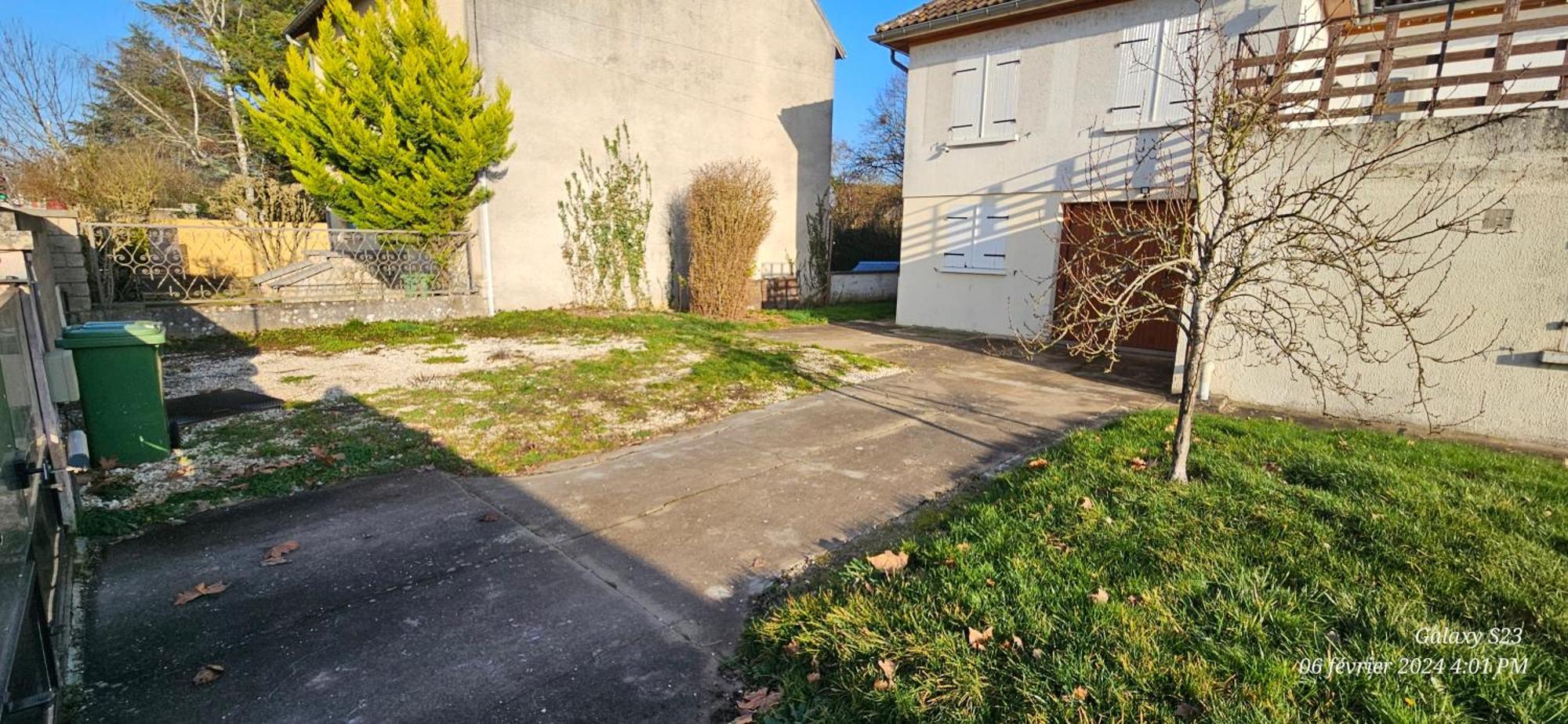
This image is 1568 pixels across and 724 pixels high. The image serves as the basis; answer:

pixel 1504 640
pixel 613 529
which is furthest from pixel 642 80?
pixel 1504 640

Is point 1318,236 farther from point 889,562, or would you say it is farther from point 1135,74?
point 1135,74

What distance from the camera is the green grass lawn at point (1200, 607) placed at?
88.7 inches

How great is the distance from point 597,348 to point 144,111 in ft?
91.6

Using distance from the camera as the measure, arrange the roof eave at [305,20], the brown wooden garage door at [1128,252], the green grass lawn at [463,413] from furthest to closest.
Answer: the roof eave at [305,20] < the brown wooden garage door at [1128,252] < the green grass lawn at [463,413]

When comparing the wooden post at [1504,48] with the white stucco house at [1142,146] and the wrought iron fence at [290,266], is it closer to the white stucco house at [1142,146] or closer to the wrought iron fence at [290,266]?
the white stucco house at [1142,146]

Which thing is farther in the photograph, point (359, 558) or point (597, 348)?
point (597, 348)

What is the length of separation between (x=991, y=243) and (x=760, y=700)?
36.3ft

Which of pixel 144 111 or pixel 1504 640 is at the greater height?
pixel 144 111

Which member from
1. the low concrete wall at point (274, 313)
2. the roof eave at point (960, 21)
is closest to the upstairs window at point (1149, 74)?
the roof eave at point (960, 21)

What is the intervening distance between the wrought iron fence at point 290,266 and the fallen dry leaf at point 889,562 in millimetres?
11094

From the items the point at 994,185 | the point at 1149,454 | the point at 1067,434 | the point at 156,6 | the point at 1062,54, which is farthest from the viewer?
the point at 156,6

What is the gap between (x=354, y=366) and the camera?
27.5 feet

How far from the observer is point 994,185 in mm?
12055

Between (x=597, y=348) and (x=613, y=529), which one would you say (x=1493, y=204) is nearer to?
(x=613, y=529)
